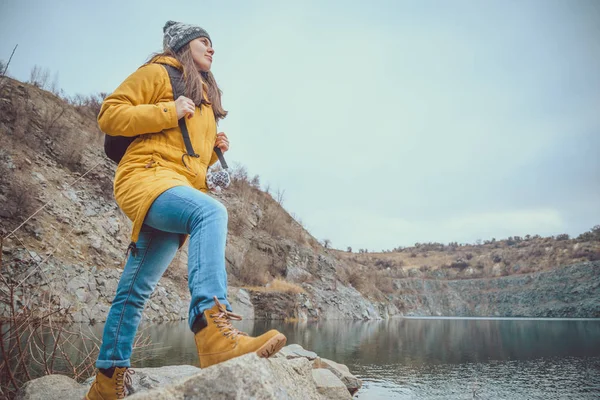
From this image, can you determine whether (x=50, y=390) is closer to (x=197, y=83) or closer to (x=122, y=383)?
(x=122, y=383)

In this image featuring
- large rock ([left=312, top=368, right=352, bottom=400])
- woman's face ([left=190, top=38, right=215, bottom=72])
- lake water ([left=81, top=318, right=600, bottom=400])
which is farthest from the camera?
lake water ([left=81, top=318, right=600, bottom=400])

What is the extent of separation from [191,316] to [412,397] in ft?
16.7

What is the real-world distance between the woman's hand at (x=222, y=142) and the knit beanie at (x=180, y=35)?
0.59m

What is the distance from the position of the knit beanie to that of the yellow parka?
0.29 m

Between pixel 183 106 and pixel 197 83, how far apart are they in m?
0.33

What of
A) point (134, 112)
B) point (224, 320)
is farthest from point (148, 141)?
point (224, 320)

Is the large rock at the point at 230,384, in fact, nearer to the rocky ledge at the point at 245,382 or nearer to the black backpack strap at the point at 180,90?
the rocky ledge at the point at 245,382

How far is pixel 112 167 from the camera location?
677 inches

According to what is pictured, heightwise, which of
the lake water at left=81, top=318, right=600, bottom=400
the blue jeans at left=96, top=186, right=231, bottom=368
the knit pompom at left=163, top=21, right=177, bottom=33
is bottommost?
the lake water at left=81, top=318, right=600, bottom=400

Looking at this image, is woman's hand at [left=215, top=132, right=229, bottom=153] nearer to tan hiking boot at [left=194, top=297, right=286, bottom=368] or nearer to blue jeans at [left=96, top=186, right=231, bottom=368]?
blue jeans at [left=96, top=186, right=231, bottom=368]

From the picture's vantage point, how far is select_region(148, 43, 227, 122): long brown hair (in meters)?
2.16

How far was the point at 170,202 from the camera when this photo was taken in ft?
5.52

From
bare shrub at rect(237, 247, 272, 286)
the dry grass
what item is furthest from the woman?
bare shrub at rect(237, 247, 272, 286)

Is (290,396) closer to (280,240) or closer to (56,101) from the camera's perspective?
(56,101)
